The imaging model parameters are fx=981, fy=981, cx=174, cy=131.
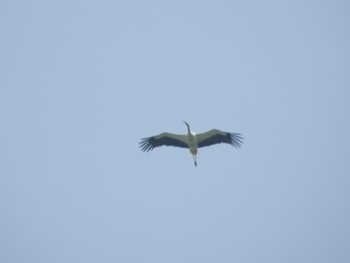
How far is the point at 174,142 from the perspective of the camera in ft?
113

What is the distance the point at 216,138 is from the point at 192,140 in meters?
0.92

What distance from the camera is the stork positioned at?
33.7 meters

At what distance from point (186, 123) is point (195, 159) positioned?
133 centimetres

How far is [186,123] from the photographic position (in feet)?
110

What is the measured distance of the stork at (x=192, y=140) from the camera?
110 ft

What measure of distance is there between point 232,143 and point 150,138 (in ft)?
9.47

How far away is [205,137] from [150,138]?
194 centimetres

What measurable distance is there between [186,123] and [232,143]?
5.68ft

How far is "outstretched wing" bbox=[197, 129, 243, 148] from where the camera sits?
111 ft

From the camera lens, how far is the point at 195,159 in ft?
111

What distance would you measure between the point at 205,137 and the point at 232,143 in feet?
3.18

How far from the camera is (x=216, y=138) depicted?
1339 inches

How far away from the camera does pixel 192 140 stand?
3362 cm
